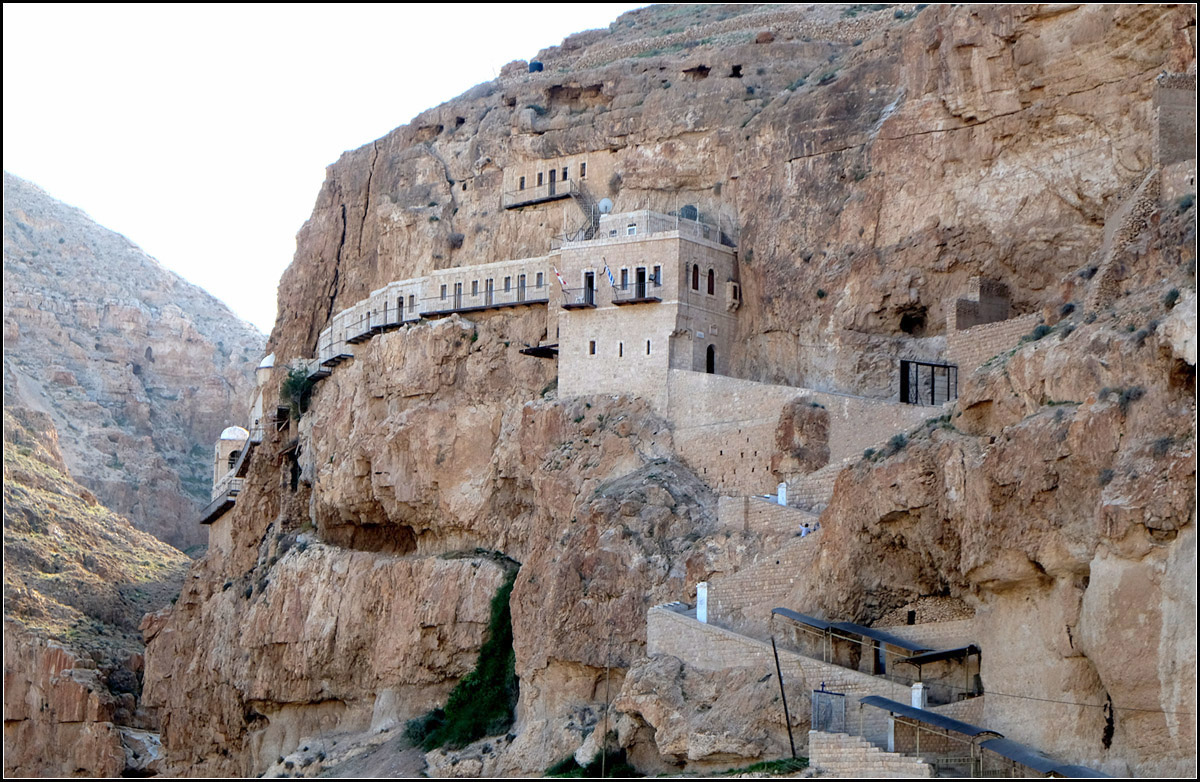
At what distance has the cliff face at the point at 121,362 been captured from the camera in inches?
4769

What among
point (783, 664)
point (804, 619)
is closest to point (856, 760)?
point (783, 664)

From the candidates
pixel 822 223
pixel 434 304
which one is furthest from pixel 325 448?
pixel 822 223

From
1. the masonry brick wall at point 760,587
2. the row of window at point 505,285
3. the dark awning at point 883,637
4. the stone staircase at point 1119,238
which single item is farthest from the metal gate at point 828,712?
the row of window at point 505,285

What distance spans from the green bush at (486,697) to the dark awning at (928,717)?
64.5 ft

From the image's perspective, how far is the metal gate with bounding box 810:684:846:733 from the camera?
49.0m

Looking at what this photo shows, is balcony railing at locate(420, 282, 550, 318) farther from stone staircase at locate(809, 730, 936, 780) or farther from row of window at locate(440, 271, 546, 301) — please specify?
stone staircase at locate(809, 730, 936, 780)

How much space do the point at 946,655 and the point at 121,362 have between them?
9203 centimetres

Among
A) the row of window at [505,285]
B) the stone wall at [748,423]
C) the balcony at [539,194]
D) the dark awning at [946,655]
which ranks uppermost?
the balcony at [539,194]

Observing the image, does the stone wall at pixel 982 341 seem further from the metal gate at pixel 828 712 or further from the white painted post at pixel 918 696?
the metal gate at pixel 828 712

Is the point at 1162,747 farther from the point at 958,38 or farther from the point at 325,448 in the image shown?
the point at 325,448

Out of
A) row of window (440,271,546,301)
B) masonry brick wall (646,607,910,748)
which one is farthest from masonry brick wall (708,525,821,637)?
row of window (440,271,546,301)

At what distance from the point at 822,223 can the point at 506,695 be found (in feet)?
62.5

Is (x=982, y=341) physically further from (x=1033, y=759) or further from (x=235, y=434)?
(x=235, y=434)

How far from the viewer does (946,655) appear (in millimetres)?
49469
